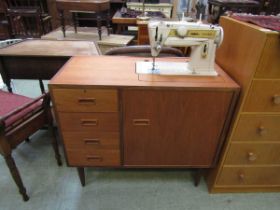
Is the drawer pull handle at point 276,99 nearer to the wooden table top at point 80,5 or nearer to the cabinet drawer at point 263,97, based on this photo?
the cabinet drawer at point 263,97

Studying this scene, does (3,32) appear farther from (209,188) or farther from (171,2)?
(209,188)

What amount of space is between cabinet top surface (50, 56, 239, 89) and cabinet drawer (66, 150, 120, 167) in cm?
44

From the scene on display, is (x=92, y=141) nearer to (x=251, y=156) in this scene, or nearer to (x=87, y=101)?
(x=87, y=101)

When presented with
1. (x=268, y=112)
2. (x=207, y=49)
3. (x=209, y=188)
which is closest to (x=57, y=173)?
(x=209, y=188)

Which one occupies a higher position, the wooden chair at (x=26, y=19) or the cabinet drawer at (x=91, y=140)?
the wooden chair at (x=26, y=19)

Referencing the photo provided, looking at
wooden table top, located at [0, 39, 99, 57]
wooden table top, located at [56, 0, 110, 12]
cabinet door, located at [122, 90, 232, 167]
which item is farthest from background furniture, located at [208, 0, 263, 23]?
cabinet door, located at [122, 90, 232, 167]

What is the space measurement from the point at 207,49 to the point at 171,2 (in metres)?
3.36

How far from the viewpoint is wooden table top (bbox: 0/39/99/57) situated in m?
1.50

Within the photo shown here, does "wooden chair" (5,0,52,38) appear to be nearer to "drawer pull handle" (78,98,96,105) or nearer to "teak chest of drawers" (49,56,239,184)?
"teak chest of drawers" (49,56,239,184)

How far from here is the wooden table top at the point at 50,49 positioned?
4.93 feet

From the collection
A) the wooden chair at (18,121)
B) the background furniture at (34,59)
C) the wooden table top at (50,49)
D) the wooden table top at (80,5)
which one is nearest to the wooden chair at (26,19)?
the wooden table top at (80,5)

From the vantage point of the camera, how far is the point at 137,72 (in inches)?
44.6

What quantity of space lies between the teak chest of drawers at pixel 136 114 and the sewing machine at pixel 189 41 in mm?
76

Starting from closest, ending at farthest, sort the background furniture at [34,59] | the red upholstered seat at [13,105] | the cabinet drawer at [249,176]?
the red upholstered seat at [13,105], the cabinet drawer at [249,176], the background furniture at [34,59]
